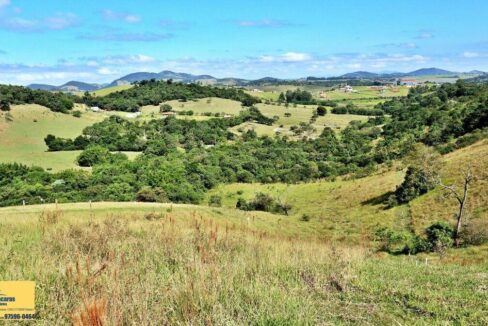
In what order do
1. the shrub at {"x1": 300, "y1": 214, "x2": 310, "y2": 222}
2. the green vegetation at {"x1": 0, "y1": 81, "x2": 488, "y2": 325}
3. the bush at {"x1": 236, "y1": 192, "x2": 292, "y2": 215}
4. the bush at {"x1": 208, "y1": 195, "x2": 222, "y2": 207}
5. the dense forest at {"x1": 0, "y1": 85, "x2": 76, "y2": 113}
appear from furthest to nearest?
the dense forest at {"x1": 0, "y1": 85, "x2": 76, "y2": 113} < the bush at {"x1": 208, "y1": 195, "x2": 222, "y2": 207} < the bush at {"x1": 236, "y1": 192, "x2": 292, "y2": 215} < the shrub at {"x1": 300, "y1": 214, "x2": 310, "y2": 222} < the green vegetation at {"x1": 0, "y1": 81, "x2": 488, "y2": 325}

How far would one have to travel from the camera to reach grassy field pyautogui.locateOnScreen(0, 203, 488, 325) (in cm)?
504

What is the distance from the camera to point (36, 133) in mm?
122312

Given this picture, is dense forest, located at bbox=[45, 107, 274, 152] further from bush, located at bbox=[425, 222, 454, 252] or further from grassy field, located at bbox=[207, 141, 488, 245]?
bush, located at bbox=[425, 222, 454, 252]

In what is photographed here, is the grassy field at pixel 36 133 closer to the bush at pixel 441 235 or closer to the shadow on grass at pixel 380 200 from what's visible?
the shadow on grass at pixel 380 200

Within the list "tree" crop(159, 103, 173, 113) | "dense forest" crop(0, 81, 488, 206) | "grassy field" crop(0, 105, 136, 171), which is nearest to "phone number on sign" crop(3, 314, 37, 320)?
"dense forest" crop(0, 81, 488, 206)

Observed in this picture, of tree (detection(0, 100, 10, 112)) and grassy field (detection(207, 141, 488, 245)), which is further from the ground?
tree (detection(0, 100, 10, 112))

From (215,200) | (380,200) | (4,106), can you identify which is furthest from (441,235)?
(4,106)

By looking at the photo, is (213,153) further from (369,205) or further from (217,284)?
(217,284)

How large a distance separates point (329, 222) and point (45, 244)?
1789 inches

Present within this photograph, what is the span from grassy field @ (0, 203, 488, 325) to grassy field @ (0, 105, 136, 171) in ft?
324

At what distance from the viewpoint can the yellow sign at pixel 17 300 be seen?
5.04m

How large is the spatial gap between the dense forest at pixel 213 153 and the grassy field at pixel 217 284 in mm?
48030

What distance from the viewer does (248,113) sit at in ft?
572

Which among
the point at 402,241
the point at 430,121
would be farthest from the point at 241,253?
the point at 430,121
